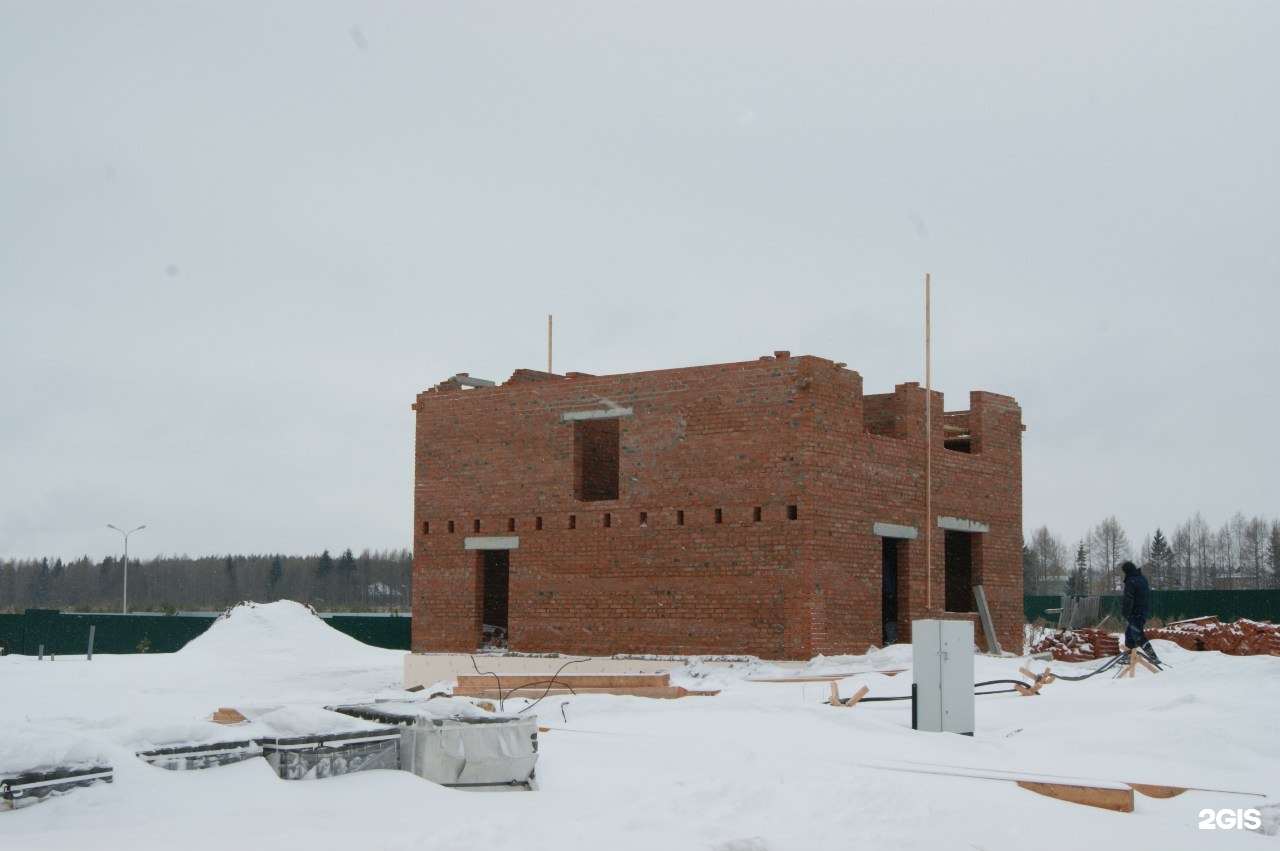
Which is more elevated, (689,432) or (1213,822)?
(689,432)

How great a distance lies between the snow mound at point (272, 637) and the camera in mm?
32250

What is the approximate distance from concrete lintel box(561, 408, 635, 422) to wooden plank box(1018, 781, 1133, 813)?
44.5 feet

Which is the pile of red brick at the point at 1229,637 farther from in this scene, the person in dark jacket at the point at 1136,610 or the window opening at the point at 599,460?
the window opening at the point at 599,460

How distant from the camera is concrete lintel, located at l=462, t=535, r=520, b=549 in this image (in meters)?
23.9

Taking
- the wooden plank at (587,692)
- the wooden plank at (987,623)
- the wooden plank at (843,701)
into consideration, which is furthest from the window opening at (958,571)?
the wooden plank at (843,701)

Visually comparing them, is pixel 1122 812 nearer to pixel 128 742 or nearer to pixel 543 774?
pixel 543 774

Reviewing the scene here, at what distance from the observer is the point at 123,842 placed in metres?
7.38

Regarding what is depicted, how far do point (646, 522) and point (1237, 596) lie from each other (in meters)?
34.1

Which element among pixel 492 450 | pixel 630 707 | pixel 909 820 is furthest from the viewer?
pixel 492 450

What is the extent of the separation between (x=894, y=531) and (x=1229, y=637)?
5.72 metres

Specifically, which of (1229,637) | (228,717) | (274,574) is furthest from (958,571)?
(274,574)

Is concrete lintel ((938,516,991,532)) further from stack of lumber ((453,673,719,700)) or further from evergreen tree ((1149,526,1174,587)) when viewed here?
evergreen tree ((1149,526,1174,587))

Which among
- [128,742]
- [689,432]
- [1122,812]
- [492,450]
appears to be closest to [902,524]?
[689,432]

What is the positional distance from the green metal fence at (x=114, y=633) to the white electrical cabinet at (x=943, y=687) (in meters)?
30.2
